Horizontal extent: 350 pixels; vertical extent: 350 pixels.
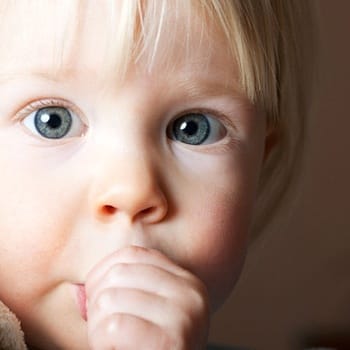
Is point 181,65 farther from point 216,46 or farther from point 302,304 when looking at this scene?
point 302,304

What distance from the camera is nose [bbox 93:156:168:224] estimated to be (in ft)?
2.71

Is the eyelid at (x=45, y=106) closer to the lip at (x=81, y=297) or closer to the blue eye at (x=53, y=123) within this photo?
the blue eye at (x=53, y=123)

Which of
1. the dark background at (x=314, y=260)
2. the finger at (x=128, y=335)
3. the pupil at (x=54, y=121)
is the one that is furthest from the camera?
the dark background at (x=314, y=260)

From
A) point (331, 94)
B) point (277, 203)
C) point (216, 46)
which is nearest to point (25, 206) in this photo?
point (216, 46)

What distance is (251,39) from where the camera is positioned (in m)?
0.93

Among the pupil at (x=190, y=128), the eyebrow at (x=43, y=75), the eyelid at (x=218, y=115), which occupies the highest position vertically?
the eyelid at (x=218, y=115)

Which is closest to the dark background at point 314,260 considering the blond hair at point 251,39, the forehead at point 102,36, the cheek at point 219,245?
the blond hair at point 251,39

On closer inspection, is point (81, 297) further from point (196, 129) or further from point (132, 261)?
point (196, 129)

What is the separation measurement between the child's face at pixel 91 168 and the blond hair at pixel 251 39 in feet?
0.04

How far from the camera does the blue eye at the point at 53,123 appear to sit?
88cm

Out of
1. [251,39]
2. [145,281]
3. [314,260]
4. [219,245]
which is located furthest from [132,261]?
[314,260]

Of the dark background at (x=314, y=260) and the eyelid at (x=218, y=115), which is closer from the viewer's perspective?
the eyelid at (x=218, y=115)

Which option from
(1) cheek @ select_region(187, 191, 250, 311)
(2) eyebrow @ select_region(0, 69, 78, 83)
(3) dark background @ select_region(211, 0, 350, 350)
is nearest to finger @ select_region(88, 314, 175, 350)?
(1) cheek @ select_region(187, 191, 250, 311)

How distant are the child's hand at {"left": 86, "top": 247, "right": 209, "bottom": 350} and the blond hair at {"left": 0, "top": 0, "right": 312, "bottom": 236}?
168mm
